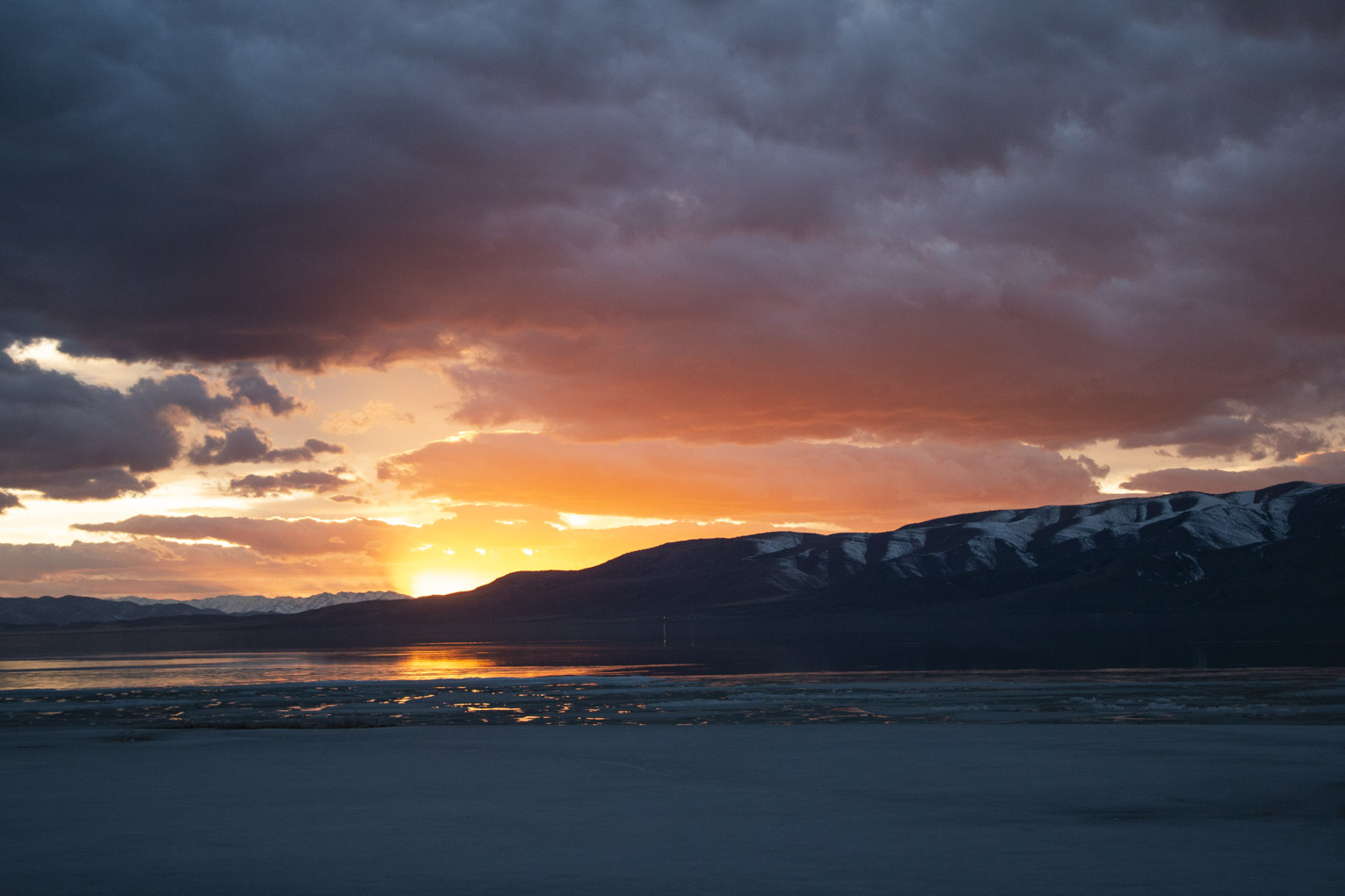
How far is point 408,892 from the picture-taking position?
13.2 meters

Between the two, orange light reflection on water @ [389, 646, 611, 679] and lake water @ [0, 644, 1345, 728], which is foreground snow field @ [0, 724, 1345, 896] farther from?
orange light reflection on water @ [389, 646, 611, 679]

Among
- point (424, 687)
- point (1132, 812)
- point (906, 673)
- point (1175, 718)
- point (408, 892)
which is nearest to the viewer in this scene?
point (408, 892)

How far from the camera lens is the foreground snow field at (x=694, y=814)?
13.7m

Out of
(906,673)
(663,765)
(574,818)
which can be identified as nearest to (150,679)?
(906,673)

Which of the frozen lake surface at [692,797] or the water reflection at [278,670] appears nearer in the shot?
the frozen lake surface at [692,797]

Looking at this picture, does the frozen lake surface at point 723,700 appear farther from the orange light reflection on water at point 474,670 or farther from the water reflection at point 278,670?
the orange light reflection on water at point 474,670

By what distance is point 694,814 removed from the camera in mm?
17938

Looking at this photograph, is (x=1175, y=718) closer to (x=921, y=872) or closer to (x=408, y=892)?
(x=921, y=872)

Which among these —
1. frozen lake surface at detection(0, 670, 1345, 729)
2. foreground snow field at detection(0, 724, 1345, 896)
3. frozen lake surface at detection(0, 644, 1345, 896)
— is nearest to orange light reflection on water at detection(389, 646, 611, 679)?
frozen lake surface at detection(0, 670, 1345, 729)

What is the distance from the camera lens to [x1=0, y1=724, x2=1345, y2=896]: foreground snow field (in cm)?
1374

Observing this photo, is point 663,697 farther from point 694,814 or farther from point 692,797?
point 694,814

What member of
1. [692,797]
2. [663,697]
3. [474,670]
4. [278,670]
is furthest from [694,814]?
[278,670]

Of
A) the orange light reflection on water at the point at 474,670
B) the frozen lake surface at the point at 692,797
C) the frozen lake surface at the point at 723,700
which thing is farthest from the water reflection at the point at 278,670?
the frozen lake surface at the point at 692,797

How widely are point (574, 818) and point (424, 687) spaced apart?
3705cm
